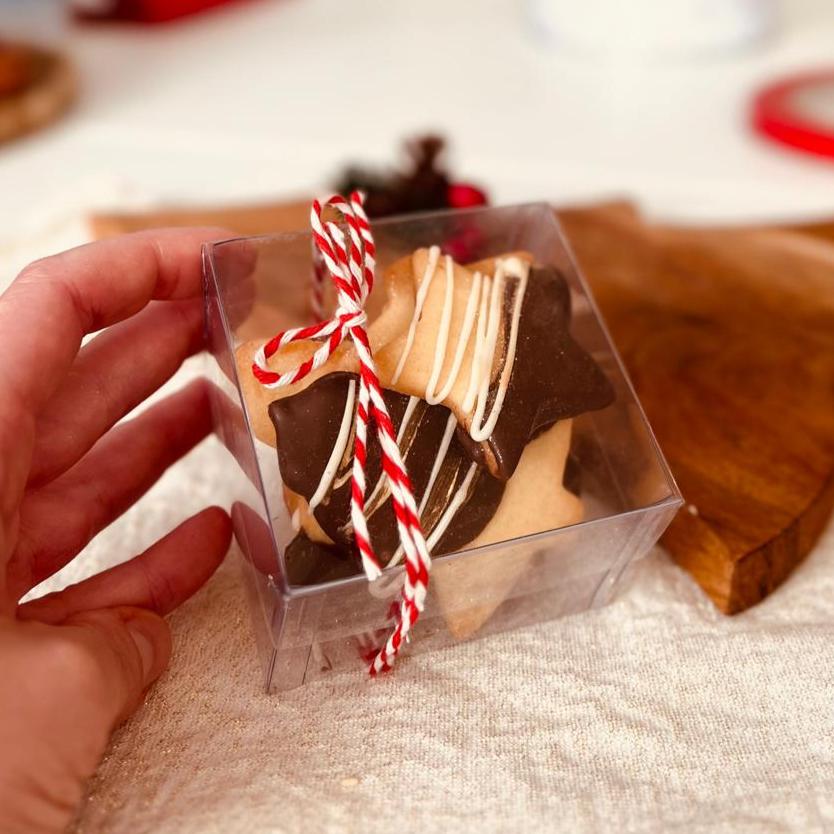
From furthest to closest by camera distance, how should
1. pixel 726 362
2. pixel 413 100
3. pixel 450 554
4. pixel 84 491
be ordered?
pixel 413 100, pixel 726 362, pixel 84 491, pixel 450 554

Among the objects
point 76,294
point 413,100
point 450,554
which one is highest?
point 76,294

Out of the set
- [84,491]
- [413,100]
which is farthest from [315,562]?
[413,100]

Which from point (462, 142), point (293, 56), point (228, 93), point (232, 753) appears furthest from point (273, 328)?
point (293, 56)

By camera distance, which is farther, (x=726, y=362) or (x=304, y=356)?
(x=726, y=362)

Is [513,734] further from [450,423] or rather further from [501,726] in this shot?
[450,423]

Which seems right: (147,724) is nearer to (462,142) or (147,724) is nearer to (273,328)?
(273,328)

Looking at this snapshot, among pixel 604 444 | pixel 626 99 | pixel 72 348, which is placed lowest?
pixel 626 99

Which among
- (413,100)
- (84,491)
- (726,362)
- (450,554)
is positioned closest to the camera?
(450,554)
